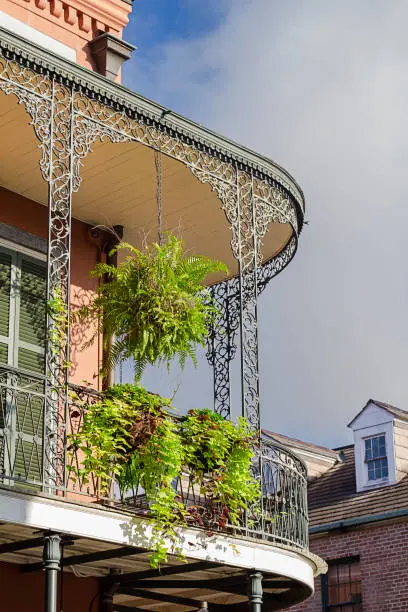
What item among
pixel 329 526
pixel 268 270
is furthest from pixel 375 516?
pixel 268 270

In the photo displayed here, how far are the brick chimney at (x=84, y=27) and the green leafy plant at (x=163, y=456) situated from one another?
4015 mm

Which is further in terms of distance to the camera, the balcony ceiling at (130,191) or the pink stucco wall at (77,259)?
the pink stucco wall at (77,259)

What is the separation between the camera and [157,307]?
9.84 metres

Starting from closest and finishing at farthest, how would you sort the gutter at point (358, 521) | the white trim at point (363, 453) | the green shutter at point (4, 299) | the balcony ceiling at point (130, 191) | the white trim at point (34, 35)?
the balcony ceiling at point (130, 191)
the green shutter at point (4, 299)
the white trim at point (34, 35)
the gutter at point (358, 521)
the white trim at point (363, 453)

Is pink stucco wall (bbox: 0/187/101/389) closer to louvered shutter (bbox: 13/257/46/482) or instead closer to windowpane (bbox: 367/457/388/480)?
louvered shutter (bbox: 13/257/46/482)

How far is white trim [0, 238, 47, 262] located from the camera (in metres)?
11.0

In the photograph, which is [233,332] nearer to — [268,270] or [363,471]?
[268,270]

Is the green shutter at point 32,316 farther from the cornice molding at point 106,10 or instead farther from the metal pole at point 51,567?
the cornice molding at point 106,10

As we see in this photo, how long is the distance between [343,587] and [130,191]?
1054 cm

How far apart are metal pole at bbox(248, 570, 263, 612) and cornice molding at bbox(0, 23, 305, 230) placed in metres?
3.81

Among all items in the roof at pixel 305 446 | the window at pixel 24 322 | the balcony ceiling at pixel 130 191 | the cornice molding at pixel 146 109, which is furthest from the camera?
the roof at pixel 305 446

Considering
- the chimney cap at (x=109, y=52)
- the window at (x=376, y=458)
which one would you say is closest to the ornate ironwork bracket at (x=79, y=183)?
the chimney cap at (x=109, y=52)

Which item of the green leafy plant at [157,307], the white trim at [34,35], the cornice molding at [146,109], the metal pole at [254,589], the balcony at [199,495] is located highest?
the white trim at [34,35]

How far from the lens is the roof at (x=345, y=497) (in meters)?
19.8
